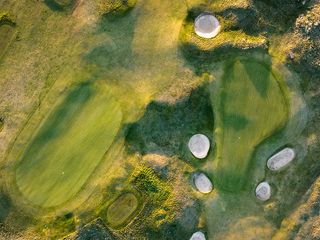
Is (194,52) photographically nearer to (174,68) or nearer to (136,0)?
(174,68)

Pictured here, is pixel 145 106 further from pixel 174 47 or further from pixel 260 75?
pixel 260 75

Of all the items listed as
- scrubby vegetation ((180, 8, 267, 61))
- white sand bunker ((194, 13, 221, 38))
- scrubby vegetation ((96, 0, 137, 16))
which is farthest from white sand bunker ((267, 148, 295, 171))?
scrubby vegetation ((96, 0, 137, 16))

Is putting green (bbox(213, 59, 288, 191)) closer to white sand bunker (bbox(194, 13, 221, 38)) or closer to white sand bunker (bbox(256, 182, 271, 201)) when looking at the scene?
white sand bunker (bbox(256, 182, 271, 201))

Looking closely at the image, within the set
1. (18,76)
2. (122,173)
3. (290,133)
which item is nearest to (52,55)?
(18,76)

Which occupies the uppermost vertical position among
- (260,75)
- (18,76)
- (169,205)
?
(18,76)

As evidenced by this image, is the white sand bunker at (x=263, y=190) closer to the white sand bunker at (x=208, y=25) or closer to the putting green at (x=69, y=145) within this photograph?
the putting green at (x=69, y=145)

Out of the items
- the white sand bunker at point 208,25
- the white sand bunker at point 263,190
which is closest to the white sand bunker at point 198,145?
the white sand bunker at point 263,190

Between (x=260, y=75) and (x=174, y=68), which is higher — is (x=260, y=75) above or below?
below
